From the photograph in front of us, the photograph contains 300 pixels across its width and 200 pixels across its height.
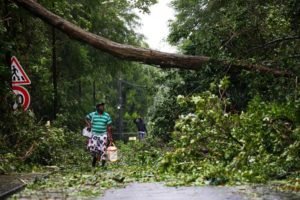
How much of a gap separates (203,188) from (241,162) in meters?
1.89

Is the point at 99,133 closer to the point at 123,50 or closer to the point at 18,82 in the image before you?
the point at 123,50

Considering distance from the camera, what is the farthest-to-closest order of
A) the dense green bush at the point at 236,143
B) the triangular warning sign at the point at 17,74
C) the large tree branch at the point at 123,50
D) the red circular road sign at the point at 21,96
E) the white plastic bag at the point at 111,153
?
1. the white plastic bag at the point at 111,153
2. the large tree branch at the point at 123,50
3. the red circular road sign at the point at 21,96
4. the triangular warning sign at the point at 17,74
5. the dense green bush at the point at 236,143

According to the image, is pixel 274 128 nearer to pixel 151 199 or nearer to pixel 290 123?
pixel 290 123

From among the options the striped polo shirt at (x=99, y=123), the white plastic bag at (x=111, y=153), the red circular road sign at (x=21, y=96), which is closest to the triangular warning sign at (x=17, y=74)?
the red circular road sign at (x=21, y=96)

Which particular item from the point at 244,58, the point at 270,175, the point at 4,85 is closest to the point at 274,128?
the point at 270,175

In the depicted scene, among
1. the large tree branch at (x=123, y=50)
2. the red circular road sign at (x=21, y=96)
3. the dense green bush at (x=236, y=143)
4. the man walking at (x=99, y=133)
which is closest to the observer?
the dense green bush at (x=236, y=143)

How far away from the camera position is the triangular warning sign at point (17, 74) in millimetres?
12820

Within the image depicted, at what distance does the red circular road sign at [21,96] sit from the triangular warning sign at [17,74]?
0.43ft

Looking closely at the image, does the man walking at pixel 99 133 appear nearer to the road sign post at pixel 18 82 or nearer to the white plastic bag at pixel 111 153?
the white plastic bag at pixel 111 153

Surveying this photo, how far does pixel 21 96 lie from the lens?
13.0 m

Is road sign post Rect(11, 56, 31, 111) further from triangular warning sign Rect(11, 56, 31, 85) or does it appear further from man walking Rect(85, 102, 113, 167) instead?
man walking Rect(85, 102, 113, 167)

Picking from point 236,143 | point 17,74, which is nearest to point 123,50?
point 17,74

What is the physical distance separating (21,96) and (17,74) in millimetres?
495

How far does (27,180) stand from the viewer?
386 inches
